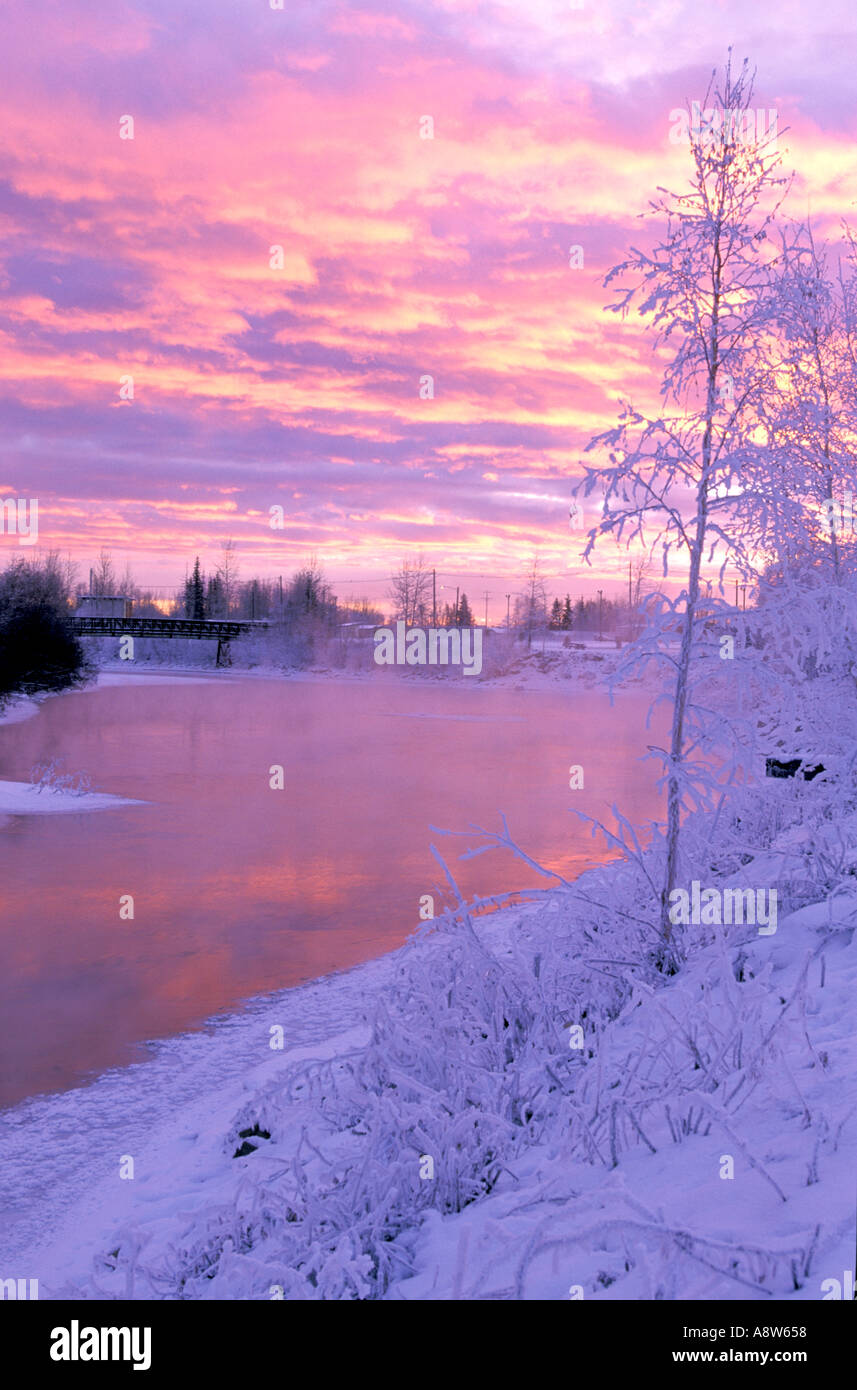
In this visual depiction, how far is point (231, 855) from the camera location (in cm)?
1791

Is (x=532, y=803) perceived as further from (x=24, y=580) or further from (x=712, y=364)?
(x=24, y=580)

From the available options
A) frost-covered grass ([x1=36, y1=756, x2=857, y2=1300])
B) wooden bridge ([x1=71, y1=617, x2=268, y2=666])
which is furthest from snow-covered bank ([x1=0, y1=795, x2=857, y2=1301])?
wooden bridge ([x1=71, y1=617, x2=268, y2=666])

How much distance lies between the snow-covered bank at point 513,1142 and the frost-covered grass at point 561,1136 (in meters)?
0.02

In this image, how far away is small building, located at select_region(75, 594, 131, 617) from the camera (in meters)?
132

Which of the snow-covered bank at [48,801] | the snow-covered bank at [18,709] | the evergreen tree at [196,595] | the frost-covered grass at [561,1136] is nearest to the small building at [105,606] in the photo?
the evergreen tree at [196,595]

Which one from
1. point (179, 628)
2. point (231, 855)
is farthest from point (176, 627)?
point (231, 855)

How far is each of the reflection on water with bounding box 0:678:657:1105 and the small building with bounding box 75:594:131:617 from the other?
314ft

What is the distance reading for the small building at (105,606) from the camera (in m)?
132

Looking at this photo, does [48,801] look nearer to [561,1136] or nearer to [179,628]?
[561,1136]
